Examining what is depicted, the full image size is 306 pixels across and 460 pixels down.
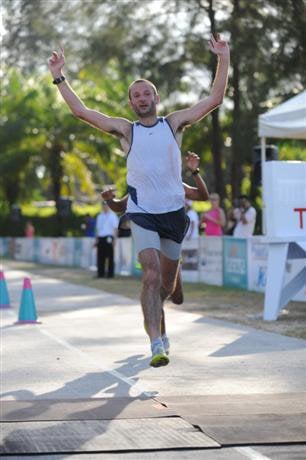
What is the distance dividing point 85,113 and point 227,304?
8320 mm

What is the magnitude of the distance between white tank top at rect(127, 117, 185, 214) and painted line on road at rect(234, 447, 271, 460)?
2.62 metres

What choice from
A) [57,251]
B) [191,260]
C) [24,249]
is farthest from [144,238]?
[24,249]

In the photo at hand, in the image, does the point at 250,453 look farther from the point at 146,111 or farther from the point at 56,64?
the point at 56,64

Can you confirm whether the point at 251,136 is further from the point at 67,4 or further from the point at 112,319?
the point at 112,319

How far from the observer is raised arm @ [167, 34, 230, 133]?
8.27 meters

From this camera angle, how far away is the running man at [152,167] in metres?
8.08

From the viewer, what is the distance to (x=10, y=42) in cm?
4159

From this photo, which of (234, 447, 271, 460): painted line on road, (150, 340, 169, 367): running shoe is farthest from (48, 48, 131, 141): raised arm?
(234, 447, 271, 460): painted line on road

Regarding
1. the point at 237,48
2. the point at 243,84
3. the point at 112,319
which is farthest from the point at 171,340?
the point at 243,84

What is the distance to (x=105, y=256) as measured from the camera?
24828 millimetres

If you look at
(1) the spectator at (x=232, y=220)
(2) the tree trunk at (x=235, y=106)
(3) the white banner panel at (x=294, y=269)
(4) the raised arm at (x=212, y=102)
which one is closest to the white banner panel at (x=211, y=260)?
(1) the spectator at (x=232, y=220)

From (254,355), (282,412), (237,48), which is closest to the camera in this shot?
(282,412)

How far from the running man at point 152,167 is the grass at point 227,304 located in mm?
3528

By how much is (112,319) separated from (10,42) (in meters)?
28.7
